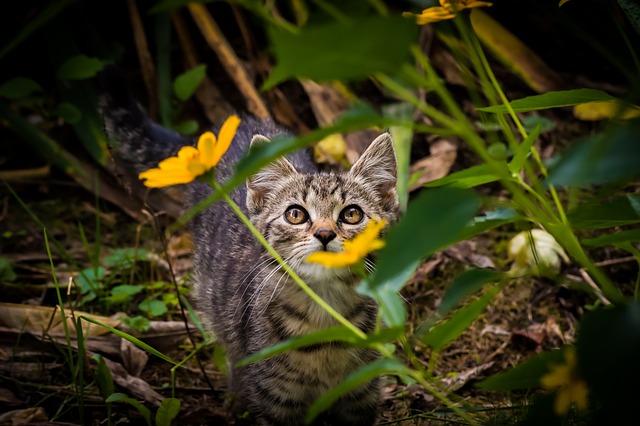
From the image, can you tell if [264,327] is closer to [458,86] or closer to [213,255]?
[213,255]

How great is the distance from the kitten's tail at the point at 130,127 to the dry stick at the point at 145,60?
88 cm

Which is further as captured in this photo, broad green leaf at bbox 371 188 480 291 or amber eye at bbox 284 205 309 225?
amber eye at bbox 284 205 309 225

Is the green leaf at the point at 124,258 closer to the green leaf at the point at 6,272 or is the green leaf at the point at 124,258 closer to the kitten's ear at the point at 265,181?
the green leaf at the point at 6,272

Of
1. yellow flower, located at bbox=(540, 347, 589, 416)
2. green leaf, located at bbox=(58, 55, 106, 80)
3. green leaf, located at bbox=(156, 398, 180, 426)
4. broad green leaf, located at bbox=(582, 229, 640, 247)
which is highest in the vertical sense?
green leaf, located at bbox=(58, 55, 106, 80)

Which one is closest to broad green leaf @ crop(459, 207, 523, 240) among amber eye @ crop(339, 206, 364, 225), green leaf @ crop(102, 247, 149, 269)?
amber eye @ crop(339, 206, 364, 225)

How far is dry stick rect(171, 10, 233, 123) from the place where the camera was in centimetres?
493

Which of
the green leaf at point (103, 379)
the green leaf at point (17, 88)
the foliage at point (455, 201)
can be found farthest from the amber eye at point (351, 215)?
the green leaf at point (17, 88)

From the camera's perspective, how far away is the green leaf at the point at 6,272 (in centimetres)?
384

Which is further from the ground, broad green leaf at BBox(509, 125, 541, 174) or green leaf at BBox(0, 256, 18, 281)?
broad green leaf at BBox(509, 125, 541, 174)

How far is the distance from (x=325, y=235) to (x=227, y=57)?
2562 millimetres

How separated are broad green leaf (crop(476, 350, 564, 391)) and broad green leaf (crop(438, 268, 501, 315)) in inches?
9.5

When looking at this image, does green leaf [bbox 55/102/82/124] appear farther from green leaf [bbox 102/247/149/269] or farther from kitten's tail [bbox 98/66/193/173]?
green leaf [bbox 102/247/149/269]

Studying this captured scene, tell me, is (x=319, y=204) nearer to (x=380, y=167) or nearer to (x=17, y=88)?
(x=380, y=167)

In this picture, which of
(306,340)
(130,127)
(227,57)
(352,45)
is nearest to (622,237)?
(306,340)
